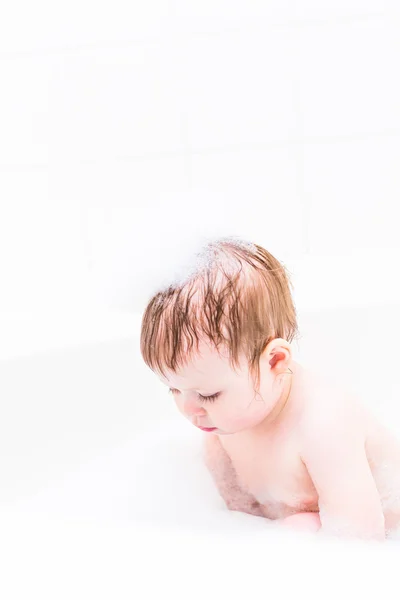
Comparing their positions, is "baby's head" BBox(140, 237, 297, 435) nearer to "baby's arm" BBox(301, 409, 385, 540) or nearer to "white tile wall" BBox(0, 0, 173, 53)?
"baby's arm" BBox(301, 409, 385, 540)

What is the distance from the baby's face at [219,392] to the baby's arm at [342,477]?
0.25 ft

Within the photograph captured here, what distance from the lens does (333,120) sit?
153 centimetres

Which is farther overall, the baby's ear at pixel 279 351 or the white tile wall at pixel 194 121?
the white tile wall at pixel 194 121

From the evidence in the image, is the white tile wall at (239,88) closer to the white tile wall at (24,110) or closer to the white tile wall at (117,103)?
the white tile wall at (117,103)

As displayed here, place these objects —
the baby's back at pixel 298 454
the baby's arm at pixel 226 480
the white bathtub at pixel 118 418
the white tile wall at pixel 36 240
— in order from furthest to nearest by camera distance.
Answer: the white tile wall at pixel 36 240 < the white bathtub at pixel 118 418 < the baby's arm at pixel 226 480 < the baby's back at pixel 298 454

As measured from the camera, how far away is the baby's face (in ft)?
2.75

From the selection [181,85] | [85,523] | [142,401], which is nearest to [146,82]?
[181,85]

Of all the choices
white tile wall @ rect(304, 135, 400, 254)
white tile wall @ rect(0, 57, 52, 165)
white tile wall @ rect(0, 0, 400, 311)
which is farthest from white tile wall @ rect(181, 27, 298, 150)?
white tile wall @ rect(0, 57, 52, 165)

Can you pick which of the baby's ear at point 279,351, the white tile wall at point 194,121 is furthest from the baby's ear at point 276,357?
the white tile wall at point 194,121

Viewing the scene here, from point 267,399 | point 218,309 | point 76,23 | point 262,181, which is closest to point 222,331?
point 218,309

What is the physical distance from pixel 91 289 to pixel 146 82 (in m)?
0.44

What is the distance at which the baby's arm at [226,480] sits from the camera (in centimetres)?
110

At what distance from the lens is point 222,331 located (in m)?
0.82

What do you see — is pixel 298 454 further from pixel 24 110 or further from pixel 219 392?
pixel 24 110
